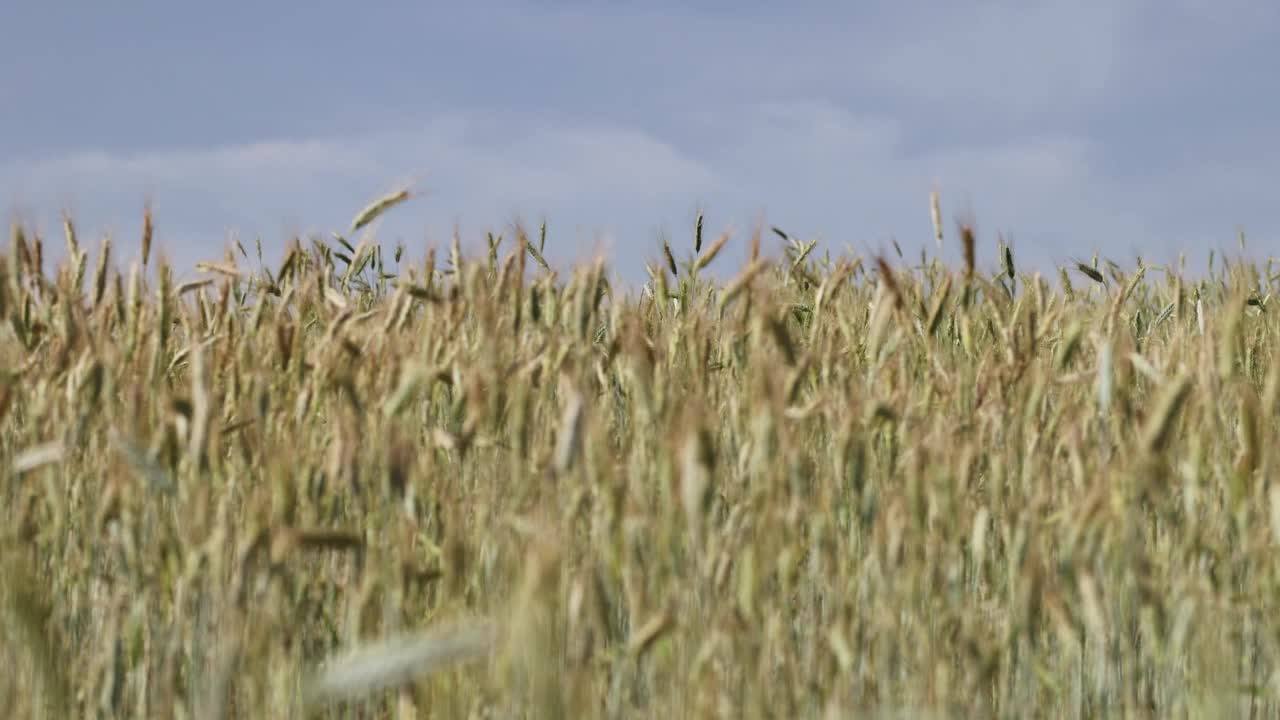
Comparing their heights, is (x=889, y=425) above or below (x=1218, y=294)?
below

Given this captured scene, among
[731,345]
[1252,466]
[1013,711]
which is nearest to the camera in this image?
[1252,466]

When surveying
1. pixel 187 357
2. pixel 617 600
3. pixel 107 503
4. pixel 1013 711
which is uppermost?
pixel 187 357

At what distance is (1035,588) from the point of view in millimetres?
1629

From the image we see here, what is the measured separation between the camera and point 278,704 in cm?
170

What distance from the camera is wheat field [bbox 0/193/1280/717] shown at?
1603 millimetres

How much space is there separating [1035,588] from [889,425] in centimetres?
67

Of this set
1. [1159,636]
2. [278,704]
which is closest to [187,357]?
[278,704]

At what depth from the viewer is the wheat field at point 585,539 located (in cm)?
160

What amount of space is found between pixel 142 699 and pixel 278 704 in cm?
24

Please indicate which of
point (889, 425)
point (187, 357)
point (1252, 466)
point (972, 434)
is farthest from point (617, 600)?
point (187, 357)

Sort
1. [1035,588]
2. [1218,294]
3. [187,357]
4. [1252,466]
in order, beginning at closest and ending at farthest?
[1035,588]
[1252,466]
[187,357]
[1218,294]

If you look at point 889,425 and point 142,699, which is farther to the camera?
point 889,425

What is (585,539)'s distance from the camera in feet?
8.05

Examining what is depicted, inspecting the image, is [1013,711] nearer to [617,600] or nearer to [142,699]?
[617,600]
